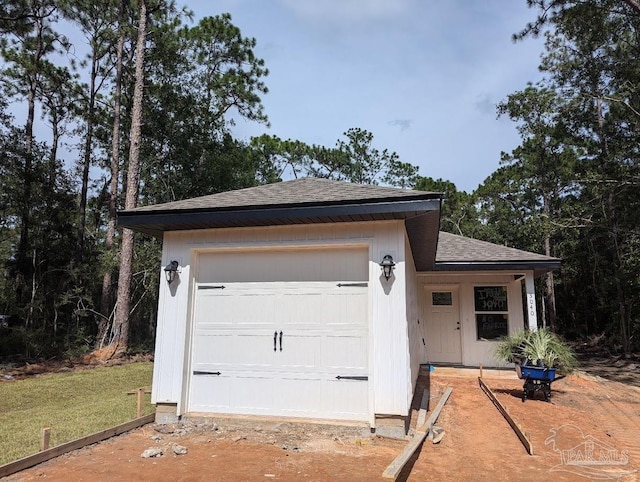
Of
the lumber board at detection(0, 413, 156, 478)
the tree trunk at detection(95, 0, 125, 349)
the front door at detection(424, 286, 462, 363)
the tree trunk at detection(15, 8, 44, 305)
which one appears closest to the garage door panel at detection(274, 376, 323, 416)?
the lumber board at detection(0, 413, 156, 478)

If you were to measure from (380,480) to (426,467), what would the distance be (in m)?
0.66

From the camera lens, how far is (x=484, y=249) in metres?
11.6

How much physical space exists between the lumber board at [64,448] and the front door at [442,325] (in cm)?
772

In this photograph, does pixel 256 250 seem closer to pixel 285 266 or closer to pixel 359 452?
pixel 285 266

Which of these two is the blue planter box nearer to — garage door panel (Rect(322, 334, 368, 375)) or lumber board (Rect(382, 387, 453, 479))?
lumber board (Rect(382, 387, 453, 479))

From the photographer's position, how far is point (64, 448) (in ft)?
13.9

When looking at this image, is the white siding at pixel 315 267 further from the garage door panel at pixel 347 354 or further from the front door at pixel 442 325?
the front door at pixel 442 325

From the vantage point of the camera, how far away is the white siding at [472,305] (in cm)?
1074

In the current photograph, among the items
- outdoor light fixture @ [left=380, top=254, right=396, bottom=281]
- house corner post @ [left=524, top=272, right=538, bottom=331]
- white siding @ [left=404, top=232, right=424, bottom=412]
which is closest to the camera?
outdoor light fixture @ [left=380, top=254, right=396, bottom=281]

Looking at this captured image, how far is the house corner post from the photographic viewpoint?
9.69 m

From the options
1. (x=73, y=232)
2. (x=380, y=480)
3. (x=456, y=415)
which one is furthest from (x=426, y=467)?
(x=73, y=232)

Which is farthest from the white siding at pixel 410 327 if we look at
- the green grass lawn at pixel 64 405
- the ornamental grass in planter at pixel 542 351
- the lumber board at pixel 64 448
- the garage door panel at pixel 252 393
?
the green grass lawn at pixel 64 405

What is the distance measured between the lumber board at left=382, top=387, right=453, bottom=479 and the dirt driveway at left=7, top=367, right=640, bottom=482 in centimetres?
14

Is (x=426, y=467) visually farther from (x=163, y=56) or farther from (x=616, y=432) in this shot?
(x=163, y=56)
